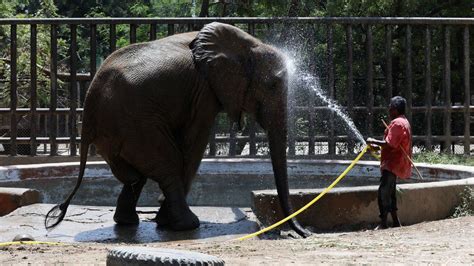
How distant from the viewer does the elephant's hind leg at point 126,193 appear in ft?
28.9

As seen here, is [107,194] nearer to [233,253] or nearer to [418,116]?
[233,253]

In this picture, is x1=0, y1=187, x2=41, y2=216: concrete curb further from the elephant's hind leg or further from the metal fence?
the metal fence

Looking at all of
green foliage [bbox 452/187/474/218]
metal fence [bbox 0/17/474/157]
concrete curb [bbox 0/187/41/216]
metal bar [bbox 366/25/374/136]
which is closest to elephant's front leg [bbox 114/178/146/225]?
concrete curb [bbox 0/187/41/216]

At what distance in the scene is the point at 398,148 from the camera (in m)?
8.83

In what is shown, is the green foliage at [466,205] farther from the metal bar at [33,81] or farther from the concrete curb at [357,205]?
the metal bar at [33,81]

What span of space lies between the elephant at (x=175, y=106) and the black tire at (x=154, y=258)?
3.28 meters

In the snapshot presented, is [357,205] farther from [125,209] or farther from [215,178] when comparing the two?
[215,178]

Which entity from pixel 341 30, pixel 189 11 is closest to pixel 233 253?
pixel 341 30

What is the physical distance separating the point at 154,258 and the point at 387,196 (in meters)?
4.19

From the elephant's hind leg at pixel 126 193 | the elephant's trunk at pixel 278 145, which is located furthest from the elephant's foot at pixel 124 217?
the elephant's trunk at pixel 278 145

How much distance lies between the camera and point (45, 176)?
35.4ft

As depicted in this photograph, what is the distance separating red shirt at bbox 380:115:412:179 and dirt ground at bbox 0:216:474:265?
2.93ft

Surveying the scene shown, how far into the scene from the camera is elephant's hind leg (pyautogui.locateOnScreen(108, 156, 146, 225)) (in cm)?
880

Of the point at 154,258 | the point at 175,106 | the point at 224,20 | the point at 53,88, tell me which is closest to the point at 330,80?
the point at 224,20
